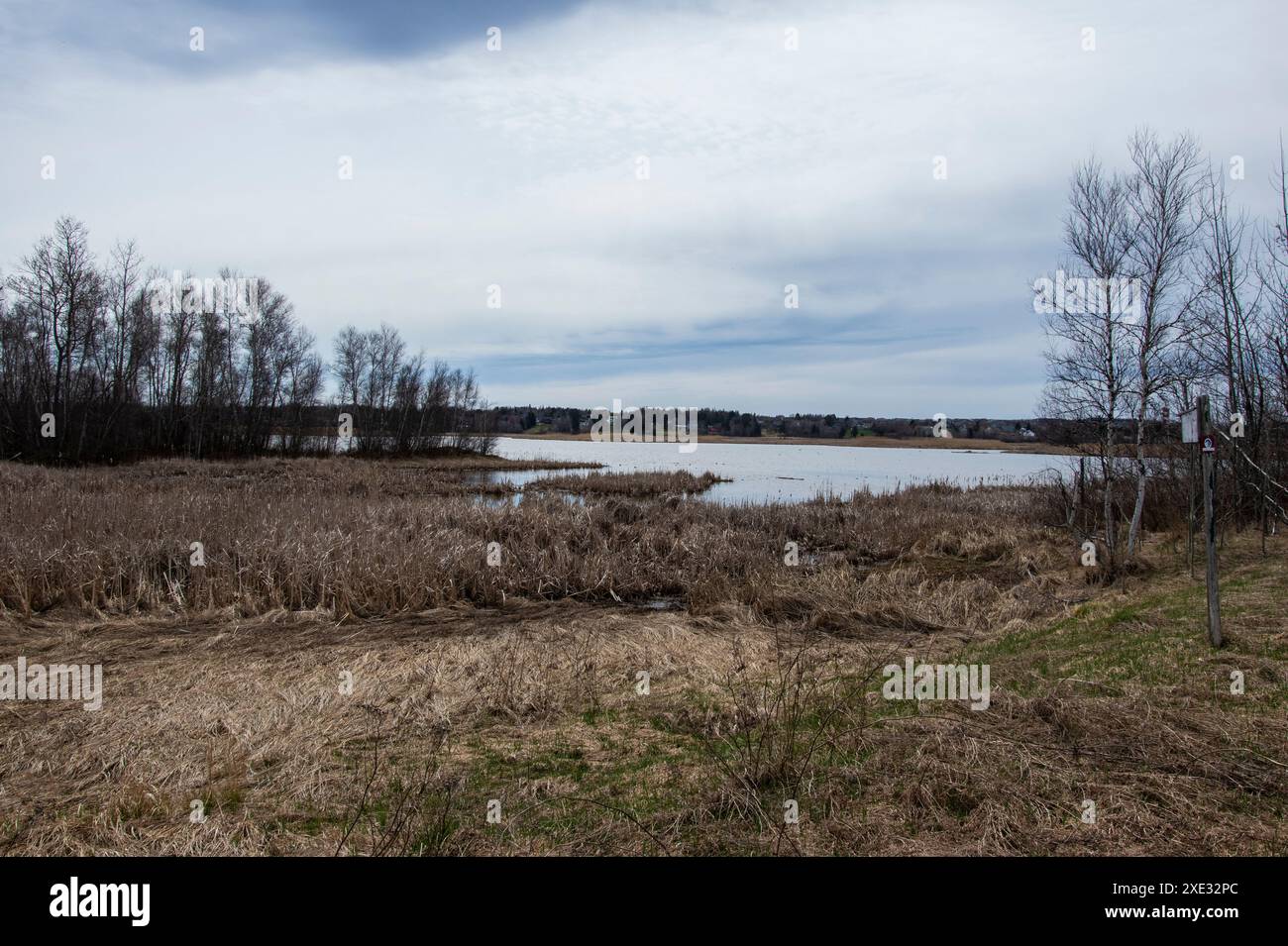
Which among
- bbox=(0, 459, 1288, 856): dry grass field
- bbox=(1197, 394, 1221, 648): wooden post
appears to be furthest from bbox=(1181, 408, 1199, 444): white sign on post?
bbox=(0, 459, 1288, 856): dry grass field

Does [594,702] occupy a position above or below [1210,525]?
below

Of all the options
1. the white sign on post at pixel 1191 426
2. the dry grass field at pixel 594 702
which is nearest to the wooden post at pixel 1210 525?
the white sign on post at pixel 1191 426

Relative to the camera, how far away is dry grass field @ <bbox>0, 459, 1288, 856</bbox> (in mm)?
3936

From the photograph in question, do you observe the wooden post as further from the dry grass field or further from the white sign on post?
the dry grass field

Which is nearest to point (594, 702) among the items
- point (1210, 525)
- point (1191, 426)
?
point (1210, 525)

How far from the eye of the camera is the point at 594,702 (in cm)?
677

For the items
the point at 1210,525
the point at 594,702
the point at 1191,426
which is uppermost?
the point at 1191,426

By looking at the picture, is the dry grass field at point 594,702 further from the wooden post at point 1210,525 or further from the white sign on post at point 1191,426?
the white sign on post at point 1191,426

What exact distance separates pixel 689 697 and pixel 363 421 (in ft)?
236

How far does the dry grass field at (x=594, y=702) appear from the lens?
3.94 m

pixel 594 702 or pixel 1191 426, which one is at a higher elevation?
pixel 1191 426

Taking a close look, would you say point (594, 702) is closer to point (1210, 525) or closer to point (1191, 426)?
point (1210, 525)
